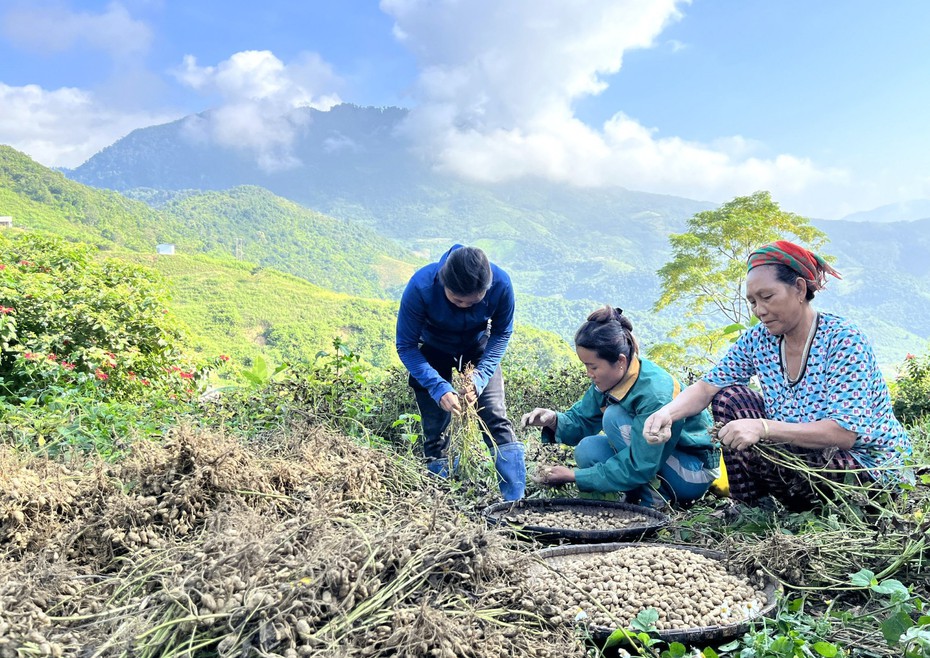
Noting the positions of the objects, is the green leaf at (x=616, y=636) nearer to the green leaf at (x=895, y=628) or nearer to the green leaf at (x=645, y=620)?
the green leaf at (x=645, y=620)

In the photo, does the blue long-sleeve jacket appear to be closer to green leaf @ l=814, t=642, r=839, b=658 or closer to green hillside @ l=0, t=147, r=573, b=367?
green leaf @ l=814, t=642, r=839, b=658

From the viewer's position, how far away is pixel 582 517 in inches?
129

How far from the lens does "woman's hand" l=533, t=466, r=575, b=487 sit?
11.9 ft

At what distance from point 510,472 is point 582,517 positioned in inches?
20.7

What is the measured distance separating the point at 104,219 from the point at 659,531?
139 feet

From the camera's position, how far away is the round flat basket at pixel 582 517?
290 cm

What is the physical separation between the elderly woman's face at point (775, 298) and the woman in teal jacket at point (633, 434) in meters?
0.62

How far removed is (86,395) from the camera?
16.4ft

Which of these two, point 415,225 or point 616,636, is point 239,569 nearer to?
point 616,636

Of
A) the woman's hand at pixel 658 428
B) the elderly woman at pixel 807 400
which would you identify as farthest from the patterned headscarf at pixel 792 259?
the woman's hand at pixel 658 428

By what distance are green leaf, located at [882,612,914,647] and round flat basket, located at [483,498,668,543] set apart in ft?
3.41

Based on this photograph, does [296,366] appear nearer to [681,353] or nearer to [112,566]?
[112,566]

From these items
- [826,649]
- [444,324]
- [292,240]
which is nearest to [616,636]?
[826,649]

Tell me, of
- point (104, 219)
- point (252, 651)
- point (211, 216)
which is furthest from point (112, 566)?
point (211, 216)
